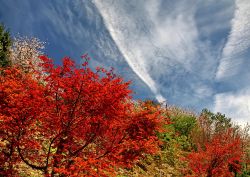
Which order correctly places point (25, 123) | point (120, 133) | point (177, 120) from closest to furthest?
point (25, 123)
point (120, 133)
point (177, 120)

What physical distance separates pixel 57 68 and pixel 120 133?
515 cm

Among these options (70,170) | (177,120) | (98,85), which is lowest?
(70,170)

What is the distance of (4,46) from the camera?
3403 centimetres

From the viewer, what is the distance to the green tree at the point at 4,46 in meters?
32.3

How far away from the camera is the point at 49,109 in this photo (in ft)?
38.5

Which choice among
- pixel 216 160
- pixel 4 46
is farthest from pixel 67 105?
pixel 4 46

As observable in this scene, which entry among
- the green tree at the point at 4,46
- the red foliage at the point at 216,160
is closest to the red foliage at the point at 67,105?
the red foliage at the point at 216,160

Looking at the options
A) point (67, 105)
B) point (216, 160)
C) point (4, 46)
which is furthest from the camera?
point (4, 46)

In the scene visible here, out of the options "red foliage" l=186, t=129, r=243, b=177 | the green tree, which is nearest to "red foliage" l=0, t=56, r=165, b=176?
"red foliage" l=186, t=129, r=243, b=177

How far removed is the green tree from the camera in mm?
32284

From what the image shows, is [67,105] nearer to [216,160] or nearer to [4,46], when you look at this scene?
[216,160]

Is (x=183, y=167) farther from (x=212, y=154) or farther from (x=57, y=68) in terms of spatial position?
(x=57, y=68)

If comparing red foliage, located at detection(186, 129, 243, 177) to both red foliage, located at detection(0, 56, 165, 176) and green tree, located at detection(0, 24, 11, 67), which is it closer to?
red foliage, located at detection(0, 56, 165, 176)

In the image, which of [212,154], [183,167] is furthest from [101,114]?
[183,167]
